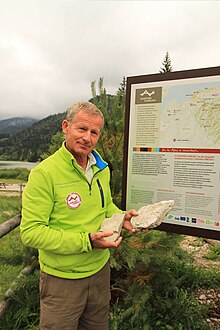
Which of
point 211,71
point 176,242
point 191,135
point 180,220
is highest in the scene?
point 211,71

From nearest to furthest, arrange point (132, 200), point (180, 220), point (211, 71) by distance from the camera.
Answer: point (211, 71) → point (180, 220) → point (132, 200)

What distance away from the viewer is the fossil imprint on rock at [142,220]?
1.99 meters

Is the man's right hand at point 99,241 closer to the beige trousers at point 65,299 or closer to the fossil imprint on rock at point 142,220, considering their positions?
the fossil imprint on rock at point 142,220

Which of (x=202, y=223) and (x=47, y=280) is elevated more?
(x=202, y=223)

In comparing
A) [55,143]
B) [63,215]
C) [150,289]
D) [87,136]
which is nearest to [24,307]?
[150,289]

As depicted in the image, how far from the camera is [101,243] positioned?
187 centimetres

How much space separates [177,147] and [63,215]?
1108mm

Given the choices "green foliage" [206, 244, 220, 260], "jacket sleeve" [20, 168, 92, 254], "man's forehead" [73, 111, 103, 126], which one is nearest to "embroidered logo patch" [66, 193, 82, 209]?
"jacket sleeve" [20, 168, 92, 254]

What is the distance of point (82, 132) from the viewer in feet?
6.43

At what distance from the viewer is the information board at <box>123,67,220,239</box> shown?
2.30 meters

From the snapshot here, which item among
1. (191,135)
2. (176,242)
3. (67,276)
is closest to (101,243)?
(67,276)

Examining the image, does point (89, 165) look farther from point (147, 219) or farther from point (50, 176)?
point (147, 219)

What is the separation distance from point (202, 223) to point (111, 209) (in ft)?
2.38

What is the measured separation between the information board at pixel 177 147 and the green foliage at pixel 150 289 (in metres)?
0.48
